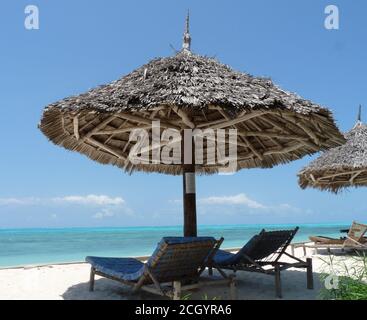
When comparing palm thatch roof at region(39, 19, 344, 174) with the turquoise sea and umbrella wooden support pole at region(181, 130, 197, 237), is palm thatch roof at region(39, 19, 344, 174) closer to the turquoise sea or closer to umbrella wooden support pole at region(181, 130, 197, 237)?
umbrella wooden support pole at region(181, 130, 197, 237)

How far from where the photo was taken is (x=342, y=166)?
8.30 metres

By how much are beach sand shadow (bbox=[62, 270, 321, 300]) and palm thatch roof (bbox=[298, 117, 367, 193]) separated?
374 cm

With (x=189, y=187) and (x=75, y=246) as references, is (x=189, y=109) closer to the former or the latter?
(x=189, y=187)

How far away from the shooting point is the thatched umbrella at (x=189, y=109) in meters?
3.89

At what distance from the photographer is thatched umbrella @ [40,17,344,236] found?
389 centimetres

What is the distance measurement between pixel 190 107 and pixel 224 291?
2051 millimetres

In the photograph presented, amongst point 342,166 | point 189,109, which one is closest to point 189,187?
point 189,109

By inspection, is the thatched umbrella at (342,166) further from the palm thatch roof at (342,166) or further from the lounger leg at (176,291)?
the lounger leg at (176,291)

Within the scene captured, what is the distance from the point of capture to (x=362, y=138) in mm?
9164

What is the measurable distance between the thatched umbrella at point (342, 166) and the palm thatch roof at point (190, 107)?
299 centimetres

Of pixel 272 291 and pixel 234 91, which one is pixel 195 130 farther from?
pixel 272 291

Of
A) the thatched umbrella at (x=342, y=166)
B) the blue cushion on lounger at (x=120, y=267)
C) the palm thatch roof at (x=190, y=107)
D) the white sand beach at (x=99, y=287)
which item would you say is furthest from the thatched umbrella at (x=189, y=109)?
the thatched umbrella at (x=342, y=166)

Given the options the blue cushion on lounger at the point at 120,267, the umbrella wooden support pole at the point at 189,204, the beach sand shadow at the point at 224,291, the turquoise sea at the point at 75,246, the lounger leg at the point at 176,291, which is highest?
the umbrella wooden support pole at the point at 189,204
